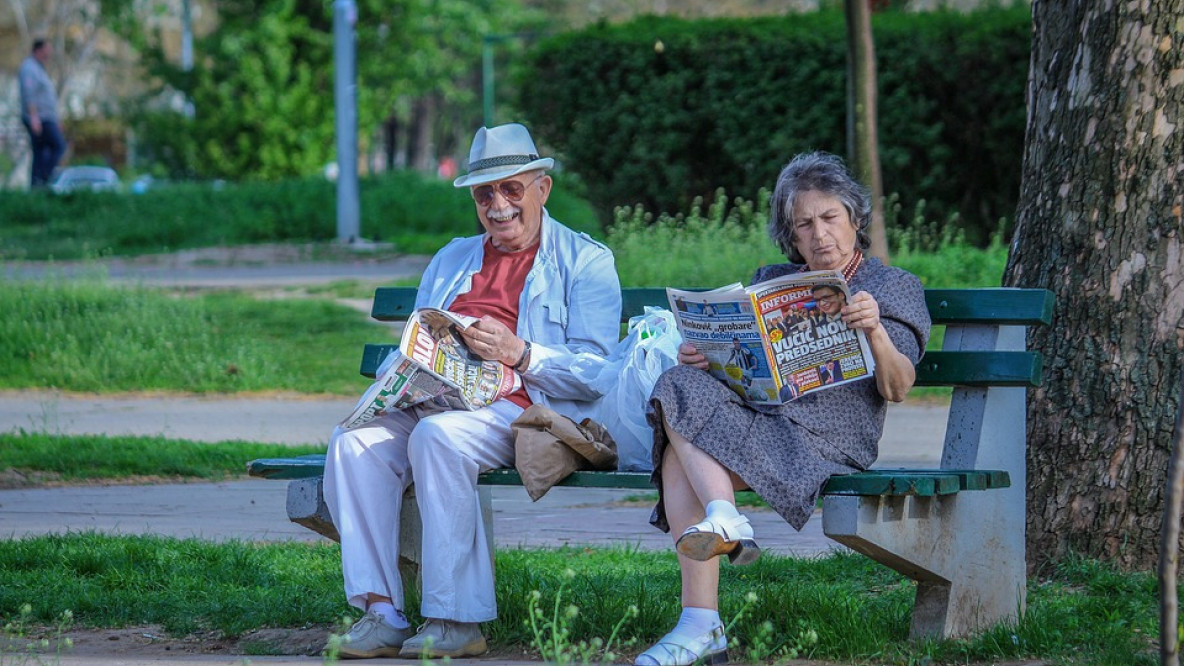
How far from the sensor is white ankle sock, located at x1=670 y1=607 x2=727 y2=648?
12.9ft

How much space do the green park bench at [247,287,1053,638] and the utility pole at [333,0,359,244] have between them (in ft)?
44.0

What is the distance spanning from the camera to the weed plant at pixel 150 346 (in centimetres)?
965

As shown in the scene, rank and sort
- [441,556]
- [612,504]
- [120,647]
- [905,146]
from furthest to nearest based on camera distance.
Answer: [905,146]
[612,504]
[120,647]
[441,556]

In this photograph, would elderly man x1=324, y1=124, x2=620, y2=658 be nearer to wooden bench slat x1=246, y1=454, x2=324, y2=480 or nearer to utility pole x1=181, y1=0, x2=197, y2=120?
wooden bench slat x1=246, y1=454, x2=324, y2=480

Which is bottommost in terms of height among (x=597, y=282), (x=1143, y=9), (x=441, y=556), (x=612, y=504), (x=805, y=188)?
(x=612, y=504)

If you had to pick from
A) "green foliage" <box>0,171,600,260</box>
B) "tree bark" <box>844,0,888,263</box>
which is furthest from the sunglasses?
"green foliage" <box>0,171,600,260</box>

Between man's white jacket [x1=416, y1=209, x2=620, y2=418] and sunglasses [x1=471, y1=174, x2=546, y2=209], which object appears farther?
sunglasses [x1=471, y1=174, x2=546, y2=209]

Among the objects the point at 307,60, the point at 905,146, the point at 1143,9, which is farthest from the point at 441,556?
the point at 307,60

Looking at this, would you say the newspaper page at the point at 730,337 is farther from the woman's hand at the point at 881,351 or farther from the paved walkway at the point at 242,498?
the paved walkway at the point at 242,498

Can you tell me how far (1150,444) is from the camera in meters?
4.59

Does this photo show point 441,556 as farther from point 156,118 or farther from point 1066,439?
point 156,118

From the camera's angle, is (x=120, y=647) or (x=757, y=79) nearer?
(x=120, y=647)

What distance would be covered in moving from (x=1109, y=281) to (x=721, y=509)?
4.97ft

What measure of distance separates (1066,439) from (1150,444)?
238 millimetres
